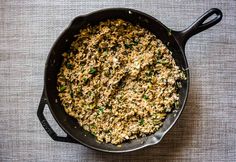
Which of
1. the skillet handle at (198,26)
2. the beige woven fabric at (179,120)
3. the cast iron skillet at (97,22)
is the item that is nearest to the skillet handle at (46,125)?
the cast iron skillet at (97,22)

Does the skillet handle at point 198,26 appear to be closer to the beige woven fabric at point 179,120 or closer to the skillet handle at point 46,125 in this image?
the beige woven fabric at point 179,120

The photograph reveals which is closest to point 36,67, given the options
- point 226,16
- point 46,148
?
point 46,148

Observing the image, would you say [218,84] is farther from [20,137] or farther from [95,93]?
[20,137]

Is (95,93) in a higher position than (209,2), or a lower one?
lower

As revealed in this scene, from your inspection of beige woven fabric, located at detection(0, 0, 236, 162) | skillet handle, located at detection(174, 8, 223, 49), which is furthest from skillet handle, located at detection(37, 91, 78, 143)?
skillet handle, located at detection(174, 8, 223, 49)

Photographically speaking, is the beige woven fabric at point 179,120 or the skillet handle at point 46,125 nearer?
the skillet handle at point 46,125

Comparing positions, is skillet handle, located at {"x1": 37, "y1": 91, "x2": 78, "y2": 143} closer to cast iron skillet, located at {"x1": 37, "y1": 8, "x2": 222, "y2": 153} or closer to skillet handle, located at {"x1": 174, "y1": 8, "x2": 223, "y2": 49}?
cast iron skillet, located at {"x1": 37, "y1": 8, "x2": 222, "y2": 153}

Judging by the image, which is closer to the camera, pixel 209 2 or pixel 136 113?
pixel 136 113
